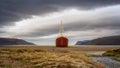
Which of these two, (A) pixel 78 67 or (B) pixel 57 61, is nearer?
(A) pixel 78 67

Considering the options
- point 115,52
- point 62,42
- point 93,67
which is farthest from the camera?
point 62,42

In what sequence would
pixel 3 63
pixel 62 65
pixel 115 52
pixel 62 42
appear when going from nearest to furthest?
pixel 62 65 < pixel 3 63 < pixel 115 52 < pixel 62 42

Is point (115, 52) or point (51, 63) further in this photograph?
point (115, 52)

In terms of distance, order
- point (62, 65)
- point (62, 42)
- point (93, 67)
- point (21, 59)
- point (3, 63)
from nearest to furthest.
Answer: point (62, 65) → point (3, 63) → point (93, 67) → point (21, 59) → point (62, 42)

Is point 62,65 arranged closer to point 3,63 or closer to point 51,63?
point 51,63

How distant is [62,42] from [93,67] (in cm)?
10596

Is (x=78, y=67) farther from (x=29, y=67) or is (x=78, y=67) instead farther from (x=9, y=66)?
(x=9, y=66)

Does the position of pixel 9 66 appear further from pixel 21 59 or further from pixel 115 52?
pixel 115 52

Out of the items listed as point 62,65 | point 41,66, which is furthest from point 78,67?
point 41,66

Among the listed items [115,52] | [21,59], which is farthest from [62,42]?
[21,59]

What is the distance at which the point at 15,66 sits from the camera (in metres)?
33.8

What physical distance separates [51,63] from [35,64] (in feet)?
8.55

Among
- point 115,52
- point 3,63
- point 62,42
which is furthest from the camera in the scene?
point 62,42

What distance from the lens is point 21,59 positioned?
4209 cm
